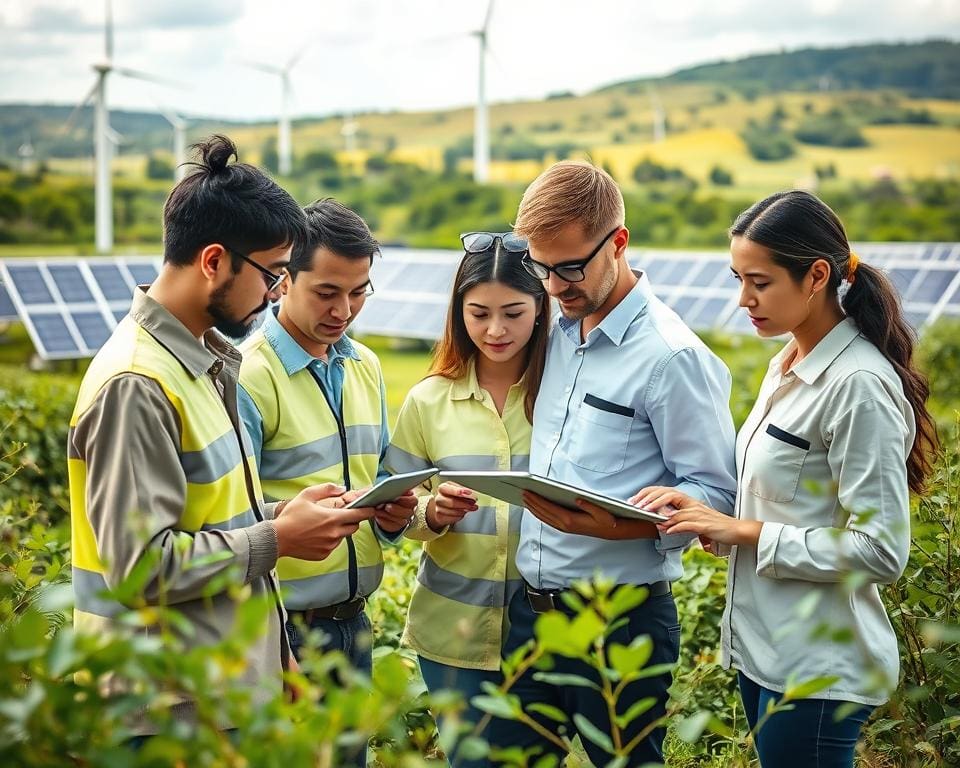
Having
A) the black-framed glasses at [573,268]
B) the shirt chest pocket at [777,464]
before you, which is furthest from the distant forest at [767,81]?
the shirt chest pocket at [777,464]

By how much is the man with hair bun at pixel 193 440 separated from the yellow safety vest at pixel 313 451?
39 centimetres

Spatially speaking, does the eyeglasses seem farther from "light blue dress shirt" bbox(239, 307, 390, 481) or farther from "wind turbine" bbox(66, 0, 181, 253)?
"wind turbine" bbox(66, 0, 181, 253)

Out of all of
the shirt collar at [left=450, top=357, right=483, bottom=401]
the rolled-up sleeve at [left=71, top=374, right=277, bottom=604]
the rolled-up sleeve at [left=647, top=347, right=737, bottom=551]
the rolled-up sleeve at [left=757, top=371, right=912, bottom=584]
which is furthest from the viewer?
the shirt collar at [left=450, top=357, right=483, bottom=401]

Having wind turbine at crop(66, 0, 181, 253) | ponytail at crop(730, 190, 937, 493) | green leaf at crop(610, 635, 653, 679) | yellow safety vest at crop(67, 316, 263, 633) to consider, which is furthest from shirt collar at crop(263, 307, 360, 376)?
wind turbine at crop(66, 0, 181, 253)

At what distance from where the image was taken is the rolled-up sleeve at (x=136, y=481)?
7.39 ft

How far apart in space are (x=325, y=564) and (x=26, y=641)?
6.21 ft

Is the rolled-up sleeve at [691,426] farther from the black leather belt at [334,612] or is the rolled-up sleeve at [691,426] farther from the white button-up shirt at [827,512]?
the black leather belt at [334,612]

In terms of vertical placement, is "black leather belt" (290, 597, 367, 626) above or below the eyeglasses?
below

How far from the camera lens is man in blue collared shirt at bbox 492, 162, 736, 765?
304 centimetres

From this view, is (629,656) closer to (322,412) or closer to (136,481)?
(136,481)

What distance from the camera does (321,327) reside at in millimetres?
3252

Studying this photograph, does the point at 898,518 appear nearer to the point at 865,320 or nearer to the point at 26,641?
the point at 865,320

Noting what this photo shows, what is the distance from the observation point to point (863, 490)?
8.64 feet

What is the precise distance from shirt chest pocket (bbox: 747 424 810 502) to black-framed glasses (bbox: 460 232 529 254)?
935 millimetres
